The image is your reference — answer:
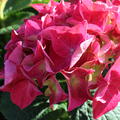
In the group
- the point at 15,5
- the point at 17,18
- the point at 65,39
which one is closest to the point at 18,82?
the point at 65,39

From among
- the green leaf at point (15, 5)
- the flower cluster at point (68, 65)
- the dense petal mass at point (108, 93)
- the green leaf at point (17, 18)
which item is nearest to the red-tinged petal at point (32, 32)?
the flower cluster at point (68, 65)

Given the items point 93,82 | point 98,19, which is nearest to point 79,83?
point 93,82

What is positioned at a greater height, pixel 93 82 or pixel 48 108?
pixel 93 82

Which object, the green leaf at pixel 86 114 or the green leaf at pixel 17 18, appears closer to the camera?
the green leaf at pixel 86 114

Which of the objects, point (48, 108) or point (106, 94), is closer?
point (106, 94)

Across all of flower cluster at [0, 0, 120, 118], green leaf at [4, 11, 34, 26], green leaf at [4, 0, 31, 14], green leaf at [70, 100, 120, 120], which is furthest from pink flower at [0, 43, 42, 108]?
green leaf at [4, 0, 31, 14]

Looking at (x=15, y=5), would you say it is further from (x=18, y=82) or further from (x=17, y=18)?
(x=18, y=82)

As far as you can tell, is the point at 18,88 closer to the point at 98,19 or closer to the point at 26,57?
the point at 26,57

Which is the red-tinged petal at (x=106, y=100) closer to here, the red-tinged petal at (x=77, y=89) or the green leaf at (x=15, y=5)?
the red-tinged petal at (x=77, y=89)

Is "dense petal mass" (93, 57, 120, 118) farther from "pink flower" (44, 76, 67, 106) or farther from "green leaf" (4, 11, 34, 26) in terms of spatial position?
"green leaf" (4, 11, 34, 26)
